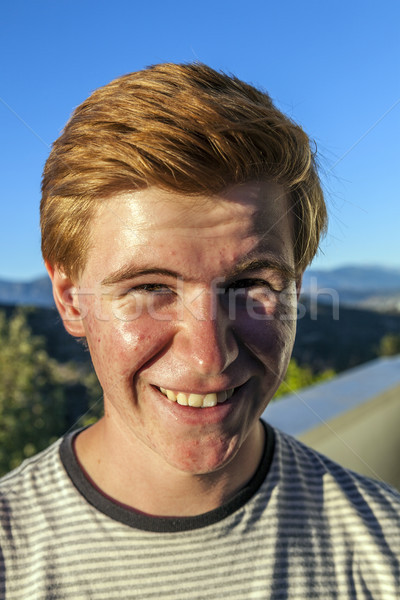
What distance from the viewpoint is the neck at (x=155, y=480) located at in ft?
3.64

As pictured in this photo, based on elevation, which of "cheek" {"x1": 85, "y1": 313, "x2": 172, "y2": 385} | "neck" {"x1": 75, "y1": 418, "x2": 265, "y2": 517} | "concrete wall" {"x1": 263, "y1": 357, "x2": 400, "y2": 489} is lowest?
"concrete wall" {"x1": 263, "y1": 357, "x2": 400, "y2": 489}

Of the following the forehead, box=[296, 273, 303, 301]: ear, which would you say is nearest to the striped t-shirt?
box=[296, 273, 303, 301]: ear

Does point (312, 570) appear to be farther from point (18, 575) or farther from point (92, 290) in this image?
point (92, 290)

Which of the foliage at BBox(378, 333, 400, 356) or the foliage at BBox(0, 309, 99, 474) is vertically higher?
the foliage at BBox(378, 333, 400, 356)

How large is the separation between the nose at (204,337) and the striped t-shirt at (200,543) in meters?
0.32

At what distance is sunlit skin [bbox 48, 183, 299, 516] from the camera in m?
0.99

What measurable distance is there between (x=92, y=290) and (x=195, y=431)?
1.10ft

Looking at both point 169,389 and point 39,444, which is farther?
point 39,444

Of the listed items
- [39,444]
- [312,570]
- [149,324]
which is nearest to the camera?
[149,324]

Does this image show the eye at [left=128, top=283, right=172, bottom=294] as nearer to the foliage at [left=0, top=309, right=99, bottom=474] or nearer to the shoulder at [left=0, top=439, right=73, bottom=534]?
the shoulder at [left=0, top=439, right=73, bottom=534]

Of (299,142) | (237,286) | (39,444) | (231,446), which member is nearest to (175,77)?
(299,142)

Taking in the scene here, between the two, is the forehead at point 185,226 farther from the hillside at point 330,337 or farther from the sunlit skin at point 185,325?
the hillside at point 330,337

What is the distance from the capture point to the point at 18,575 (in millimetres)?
1010

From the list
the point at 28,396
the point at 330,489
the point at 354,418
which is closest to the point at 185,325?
the point at 330,489
